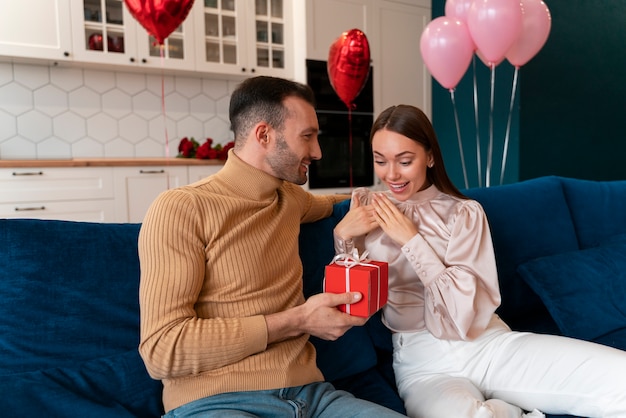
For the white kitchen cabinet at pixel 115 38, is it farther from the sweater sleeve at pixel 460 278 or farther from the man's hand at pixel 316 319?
the man's hand at pixel 316 319

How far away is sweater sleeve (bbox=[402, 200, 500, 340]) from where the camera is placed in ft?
4.19

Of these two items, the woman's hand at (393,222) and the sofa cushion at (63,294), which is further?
the woman's hand at (393,222)

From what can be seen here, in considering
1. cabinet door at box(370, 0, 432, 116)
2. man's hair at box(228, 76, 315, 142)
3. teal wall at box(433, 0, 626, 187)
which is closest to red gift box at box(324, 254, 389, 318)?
man's hair at box(228, 76, 315, 142)

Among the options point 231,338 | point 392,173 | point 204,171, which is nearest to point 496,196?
point 392,173

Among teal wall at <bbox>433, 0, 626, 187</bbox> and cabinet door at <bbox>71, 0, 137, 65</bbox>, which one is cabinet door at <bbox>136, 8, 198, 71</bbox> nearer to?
cabinet door at <bbox>71, 0, 137, 65</bbox>

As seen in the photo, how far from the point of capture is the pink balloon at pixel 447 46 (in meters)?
2.79

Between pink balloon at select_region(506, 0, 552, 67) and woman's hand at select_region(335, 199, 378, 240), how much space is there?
1.95m

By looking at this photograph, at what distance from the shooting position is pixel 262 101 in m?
1.24

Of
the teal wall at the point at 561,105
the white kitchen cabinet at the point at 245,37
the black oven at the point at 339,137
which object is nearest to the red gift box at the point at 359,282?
the black oven at the point at 339,137

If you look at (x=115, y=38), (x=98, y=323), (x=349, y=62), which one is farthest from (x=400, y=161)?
(x=115, y=38)

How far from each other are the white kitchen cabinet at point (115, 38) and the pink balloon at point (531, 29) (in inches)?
88.0

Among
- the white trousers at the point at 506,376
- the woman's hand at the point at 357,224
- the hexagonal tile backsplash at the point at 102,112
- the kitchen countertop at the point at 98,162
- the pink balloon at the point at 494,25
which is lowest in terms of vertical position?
the white trousers at the point at 506,376

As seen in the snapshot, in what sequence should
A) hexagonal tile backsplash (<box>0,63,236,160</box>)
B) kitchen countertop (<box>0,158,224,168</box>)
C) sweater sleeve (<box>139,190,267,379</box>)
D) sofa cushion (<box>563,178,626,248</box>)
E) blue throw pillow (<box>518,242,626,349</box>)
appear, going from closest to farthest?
1. sweater sleeve (<box>139,190,267,379</box>)
2. blue throw pillow (<box>518,242,626,349</box>)
3. sofa cushion (<box>563,178,626,248</box>)
4. kitchen countertop (<box>0,158,224,168</box>)
5. hexagonal tile backsplash (<box>0,63,236,160</box>)

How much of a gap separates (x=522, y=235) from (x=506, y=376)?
2.28 feet
